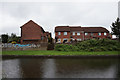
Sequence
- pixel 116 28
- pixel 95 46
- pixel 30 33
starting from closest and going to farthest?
pixel 95 46
pixel 30 33
pixel 116 28

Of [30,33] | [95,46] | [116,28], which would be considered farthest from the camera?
[116,28]

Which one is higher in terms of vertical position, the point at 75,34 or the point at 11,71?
the point at 75,34

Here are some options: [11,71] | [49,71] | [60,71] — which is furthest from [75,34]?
[11,71]

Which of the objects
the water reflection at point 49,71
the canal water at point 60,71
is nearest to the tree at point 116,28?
the canal water at point 60,71

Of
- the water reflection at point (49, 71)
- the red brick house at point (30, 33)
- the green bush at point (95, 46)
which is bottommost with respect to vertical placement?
the water reflection at point (49, 71)

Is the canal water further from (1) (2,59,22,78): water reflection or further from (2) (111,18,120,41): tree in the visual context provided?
(2) (111,18,120,41): tree

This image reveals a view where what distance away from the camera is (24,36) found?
2503cm

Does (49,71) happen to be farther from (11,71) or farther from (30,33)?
(30,33)

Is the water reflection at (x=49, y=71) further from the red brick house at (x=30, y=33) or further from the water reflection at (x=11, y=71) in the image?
the red brick house at (x=30, y=33)

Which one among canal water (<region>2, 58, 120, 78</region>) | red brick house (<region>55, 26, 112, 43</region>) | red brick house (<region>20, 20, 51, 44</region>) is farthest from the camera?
red brick house (<region>55, 26, 112, 43</region>)

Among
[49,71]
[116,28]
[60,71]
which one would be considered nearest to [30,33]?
[49,71]

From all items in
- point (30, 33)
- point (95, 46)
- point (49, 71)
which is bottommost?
point (49, 71)

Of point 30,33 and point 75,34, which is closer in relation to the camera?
point 30,33

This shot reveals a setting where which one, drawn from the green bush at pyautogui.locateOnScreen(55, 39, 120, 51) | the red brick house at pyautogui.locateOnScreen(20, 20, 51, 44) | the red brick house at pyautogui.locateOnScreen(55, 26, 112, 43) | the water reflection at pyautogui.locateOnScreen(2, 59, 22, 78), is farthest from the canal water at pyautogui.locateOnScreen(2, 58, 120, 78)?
the red brick house at pyautogui.locateOnScreen(55, 26, 112, 43)
